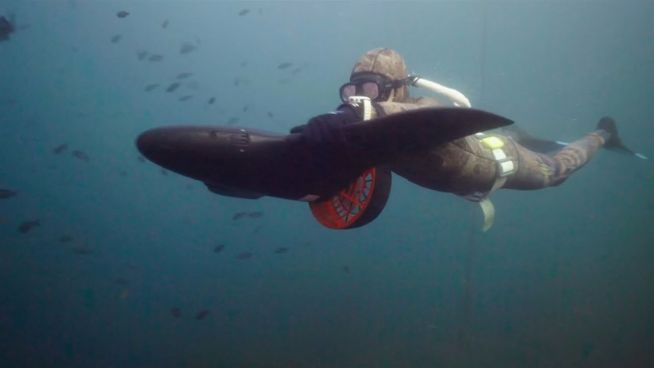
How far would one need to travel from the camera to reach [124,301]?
11492 mm

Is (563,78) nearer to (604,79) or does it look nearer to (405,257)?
(604,79)

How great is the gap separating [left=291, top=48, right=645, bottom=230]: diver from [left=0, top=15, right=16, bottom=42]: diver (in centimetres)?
1050

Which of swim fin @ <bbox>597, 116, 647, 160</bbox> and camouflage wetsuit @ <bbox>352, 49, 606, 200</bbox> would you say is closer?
camouflage wetsuit @ <bbox>352, 49, 606, 200</bbox>

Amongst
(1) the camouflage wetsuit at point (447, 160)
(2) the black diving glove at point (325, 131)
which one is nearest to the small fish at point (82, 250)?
(1) the camouflage wetsuit at point (447, 160)

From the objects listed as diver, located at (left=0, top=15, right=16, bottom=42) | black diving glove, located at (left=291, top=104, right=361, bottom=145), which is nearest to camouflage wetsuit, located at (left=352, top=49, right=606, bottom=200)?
black diving glove, located at (left=291, top=104, right=361, bottom=145)

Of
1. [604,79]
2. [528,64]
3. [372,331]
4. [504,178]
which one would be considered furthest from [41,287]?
[604,79]

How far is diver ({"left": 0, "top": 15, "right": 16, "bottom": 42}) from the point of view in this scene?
10.0m

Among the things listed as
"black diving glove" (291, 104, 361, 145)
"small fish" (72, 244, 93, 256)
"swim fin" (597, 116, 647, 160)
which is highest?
"black diving glove" (291, 104, 361, 145)

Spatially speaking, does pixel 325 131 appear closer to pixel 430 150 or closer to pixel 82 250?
pixel 430 150

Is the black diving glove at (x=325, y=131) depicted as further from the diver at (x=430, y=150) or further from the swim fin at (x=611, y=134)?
the swim fin at (x=611, y=134)

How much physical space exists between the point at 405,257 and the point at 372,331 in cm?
325

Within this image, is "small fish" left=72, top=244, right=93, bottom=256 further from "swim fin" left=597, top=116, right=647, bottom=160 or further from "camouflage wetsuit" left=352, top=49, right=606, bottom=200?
"swim fin" left=597, top=116, right=647, bottom=160

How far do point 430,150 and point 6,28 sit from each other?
11.5 meters

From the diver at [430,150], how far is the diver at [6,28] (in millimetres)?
10502
